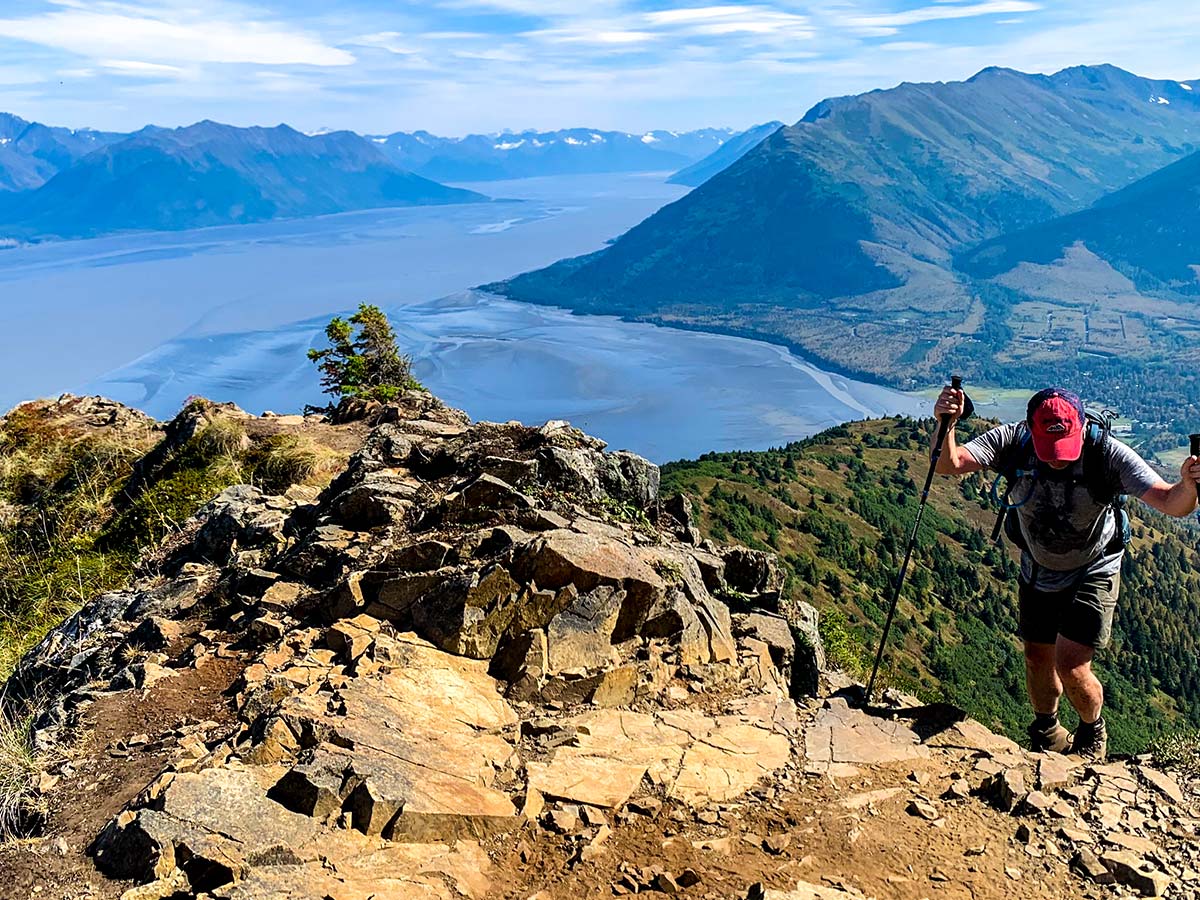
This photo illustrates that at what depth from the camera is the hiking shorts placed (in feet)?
22.9

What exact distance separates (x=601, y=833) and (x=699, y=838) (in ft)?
2.09

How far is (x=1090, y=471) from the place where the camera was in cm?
675

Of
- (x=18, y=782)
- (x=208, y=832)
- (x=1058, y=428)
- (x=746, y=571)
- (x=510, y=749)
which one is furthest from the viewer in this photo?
(x=746, y=571)

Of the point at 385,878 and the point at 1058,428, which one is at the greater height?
the point at 1058,428

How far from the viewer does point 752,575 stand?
34.6 feet

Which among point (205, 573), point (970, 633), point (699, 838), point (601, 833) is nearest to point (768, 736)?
point (699, 838)

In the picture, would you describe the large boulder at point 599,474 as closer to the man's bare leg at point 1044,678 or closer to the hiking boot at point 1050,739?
the man's bare leg at point 1044,678

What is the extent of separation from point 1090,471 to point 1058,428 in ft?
1.43

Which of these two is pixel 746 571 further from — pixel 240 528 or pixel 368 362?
pixel 368 362

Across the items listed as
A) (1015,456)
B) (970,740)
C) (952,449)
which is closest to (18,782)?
(970,740)

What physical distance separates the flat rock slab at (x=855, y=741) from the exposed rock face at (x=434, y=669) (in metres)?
0.24

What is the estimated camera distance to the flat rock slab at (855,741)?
686 cm

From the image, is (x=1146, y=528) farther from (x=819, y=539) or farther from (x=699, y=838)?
(x=699, y=838)

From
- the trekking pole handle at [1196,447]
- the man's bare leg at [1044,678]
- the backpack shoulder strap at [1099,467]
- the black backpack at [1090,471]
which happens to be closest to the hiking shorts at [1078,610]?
the man's bare leg at [1044,678]
